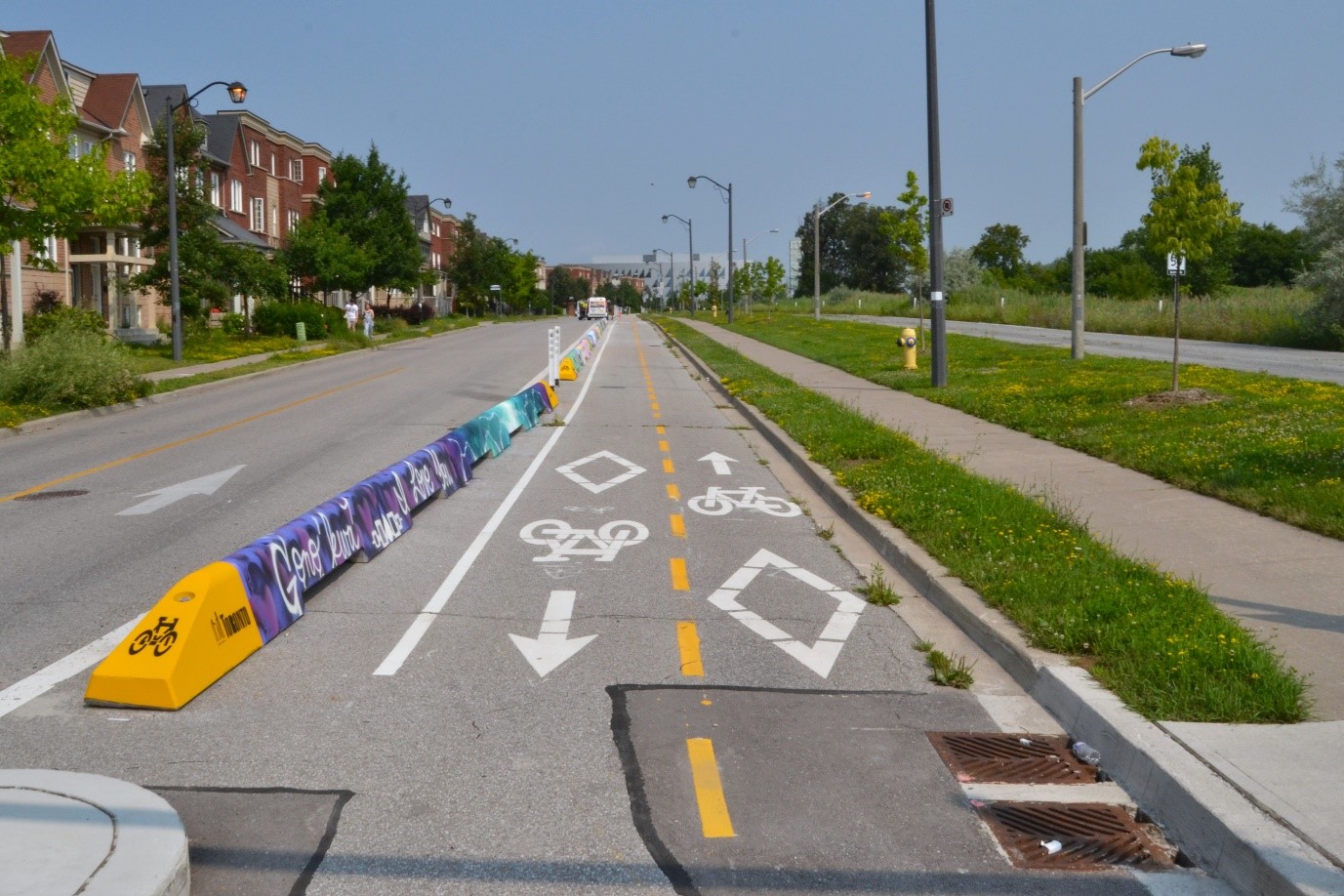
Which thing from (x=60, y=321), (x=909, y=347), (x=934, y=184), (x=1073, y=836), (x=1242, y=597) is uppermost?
(x=934, y=184)

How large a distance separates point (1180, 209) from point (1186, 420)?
11.2 feet

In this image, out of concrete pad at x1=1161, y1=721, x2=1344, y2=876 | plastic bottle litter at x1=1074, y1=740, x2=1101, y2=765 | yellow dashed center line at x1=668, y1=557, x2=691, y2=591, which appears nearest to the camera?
concrete pad at x1=1161, y1=721, x2=1344, y2=876

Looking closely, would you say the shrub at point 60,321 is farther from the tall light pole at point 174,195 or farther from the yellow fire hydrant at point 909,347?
the yellow fire hydrant at point 909,347

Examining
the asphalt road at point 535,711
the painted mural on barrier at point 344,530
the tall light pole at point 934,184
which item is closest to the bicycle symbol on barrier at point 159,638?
the asphalt road at point 535,711

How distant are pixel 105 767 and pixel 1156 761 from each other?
171 inches

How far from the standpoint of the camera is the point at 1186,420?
50.8ft

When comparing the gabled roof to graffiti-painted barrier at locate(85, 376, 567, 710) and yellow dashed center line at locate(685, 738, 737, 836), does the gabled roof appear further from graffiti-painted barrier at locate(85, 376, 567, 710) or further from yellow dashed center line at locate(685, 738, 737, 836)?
yellow dashed center line at locate(685, 738, 737, 836)

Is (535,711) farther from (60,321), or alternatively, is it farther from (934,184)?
(60,321)

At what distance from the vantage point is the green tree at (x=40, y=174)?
22.6m

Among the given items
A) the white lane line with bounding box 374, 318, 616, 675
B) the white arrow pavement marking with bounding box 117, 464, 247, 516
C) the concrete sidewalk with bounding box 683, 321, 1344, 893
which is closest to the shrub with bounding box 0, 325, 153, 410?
the white arrow pavement marking with bounding box 117, 464, 247, 516

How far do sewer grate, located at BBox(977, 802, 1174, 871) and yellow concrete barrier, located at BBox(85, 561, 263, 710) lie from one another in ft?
12.6

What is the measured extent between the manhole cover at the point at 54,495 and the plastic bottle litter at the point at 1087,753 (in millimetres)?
10521

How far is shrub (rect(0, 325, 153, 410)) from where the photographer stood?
21.4 metres

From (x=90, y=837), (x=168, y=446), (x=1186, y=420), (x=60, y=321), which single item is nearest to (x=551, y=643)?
(x=90, y=837)
